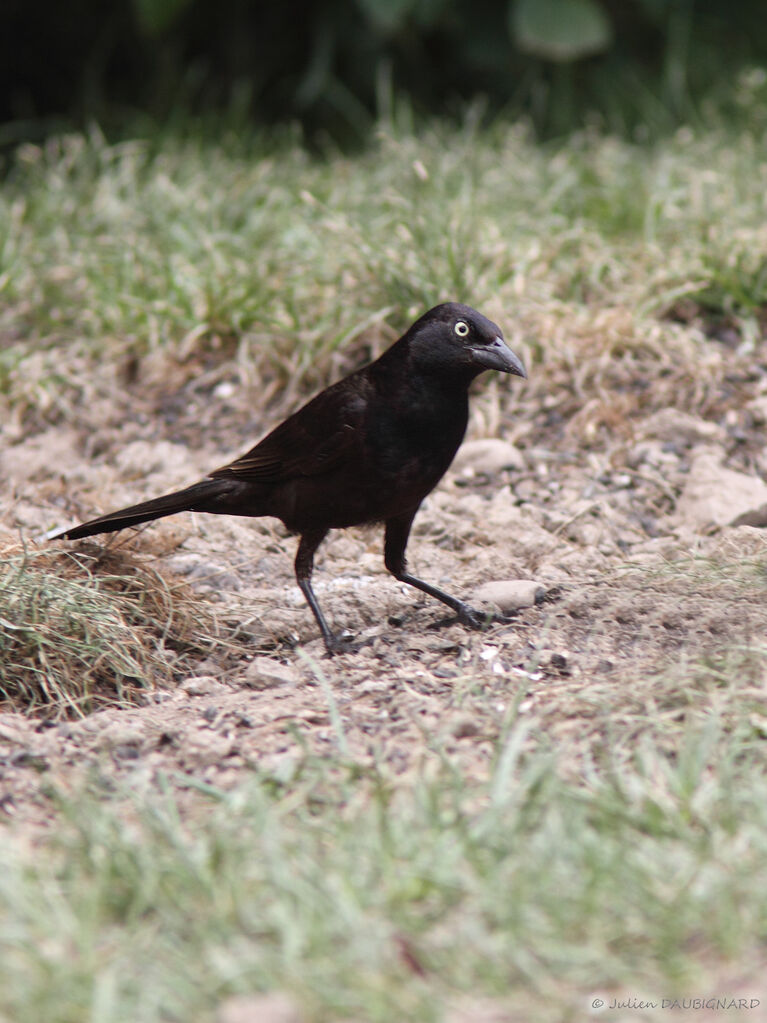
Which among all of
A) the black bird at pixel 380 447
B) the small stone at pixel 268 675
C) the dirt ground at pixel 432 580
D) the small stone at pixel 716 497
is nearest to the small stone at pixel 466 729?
the dirt ground at pixel 432 580

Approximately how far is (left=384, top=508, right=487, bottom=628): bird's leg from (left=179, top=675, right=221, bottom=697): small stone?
28.3 inches

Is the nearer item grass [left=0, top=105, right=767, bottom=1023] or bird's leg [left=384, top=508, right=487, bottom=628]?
grass [left=0, top=105, right=767, bottom=1023]

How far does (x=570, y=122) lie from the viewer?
718 centimetres

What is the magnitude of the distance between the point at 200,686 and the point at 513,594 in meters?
0.94

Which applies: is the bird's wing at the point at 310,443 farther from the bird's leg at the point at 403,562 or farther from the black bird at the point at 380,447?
the bird's leg at the point at 403,562

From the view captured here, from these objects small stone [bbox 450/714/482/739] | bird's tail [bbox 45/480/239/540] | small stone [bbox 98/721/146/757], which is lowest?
small stone [bbox 98/721/146/757]

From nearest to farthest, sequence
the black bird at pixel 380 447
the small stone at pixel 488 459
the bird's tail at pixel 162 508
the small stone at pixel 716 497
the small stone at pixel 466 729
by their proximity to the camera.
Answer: the small stone at pixel 466 729 → the black bird at pixel 380 447 → the bird's tail at pixel 162 508 → the small stone at pixel 716 497 → the small stone at pixel 488 459

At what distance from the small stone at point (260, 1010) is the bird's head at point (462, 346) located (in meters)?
2.11

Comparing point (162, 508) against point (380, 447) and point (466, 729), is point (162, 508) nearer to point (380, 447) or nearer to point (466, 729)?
point (380, 447)

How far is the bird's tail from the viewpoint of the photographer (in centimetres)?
358

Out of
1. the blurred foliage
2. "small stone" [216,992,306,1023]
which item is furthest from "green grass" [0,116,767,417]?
"small stone" [216,992,306,1023]

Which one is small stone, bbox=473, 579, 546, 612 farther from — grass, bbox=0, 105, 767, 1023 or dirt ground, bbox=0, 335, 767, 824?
grass, bbox=0, 105, 767, 1023

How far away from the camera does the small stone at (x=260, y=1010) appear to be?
64.8 inches

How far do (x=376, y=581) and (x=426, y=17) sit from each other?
369cm
